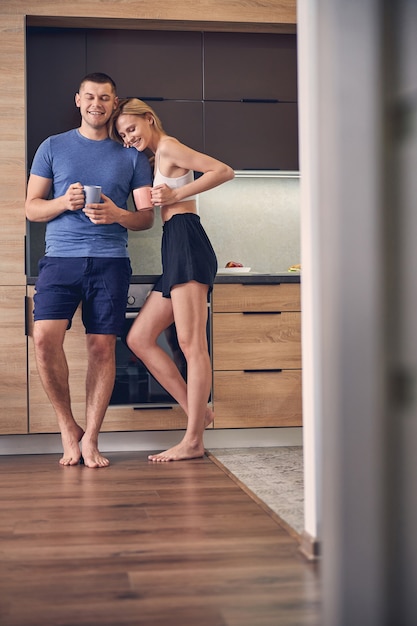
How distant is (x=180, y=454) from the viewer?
3.72 metres

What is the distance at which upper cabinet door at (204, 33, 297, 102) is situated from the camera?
443cm

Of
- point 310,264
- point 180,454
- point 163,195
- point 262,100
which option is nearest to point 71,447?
point 180,454

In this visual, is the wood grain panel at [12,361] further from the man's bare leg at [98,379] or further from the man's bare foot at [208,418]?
the man's bare foot at [208,418]

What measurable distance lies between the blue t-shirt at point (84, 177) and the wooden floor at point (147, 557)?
1.05 metres

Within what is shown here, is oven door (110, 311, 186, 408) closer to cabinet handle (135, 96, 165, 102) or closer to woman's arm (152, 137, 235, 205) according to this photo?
woman's arm (152, 137, 235, 205)

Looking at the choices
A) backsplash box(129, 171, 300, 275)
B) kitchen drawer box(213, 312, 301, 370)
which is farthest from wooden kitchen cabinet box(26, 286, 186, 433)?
backsplash box(129, 171, 300, 275)

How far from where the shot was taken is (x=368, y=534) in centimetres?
93

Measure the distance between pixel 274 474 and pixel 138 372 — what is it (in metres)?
1.04

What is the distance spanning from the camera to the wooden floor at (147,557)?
163 cm

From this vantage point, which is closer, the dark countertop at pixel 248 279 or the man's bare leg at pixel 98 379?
the man's bare leg at pixel 98 379

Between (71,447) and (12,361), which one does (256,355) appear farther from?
(12,361)

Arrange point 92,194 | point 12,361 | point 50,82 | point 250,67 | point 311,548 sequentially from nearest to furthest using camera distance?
1. point 311,548
2. point 92,194
3. point 12,361
4. point 50,82
5. point 250,67

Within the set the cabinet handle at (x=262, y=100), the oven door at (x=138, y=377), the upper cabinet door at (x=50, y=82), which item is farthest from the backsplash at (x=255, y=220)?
the oven door at (x=138, y=377)

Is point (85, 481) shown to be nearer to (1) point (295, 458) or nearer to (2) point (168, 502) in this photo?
(2) point (168, 502)
